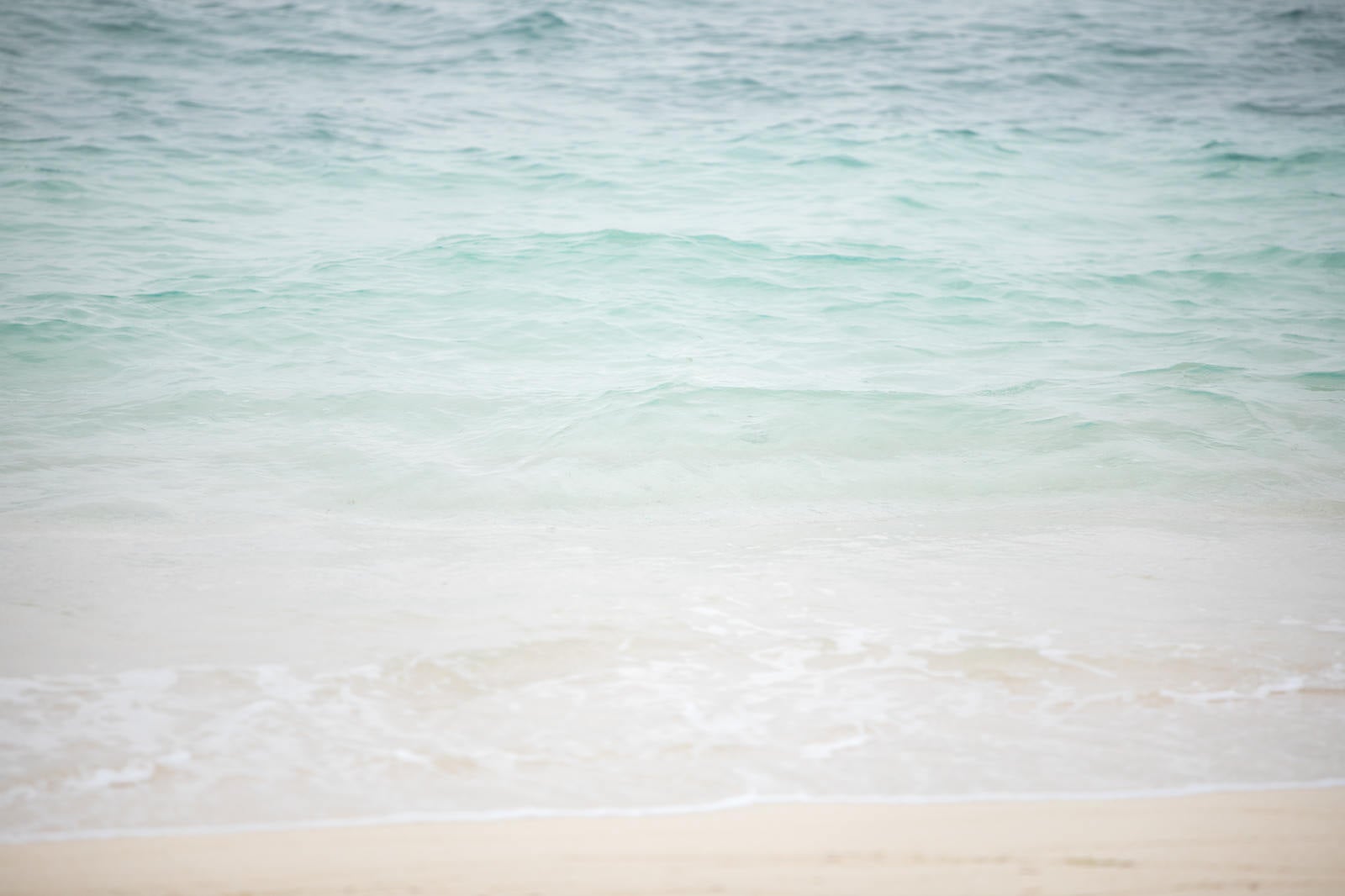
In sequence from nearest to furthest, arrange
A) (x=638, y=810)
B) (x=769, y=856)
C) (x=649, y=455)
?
(x=769, y=856)
(x=638, y=810)
(x=649, y=455)

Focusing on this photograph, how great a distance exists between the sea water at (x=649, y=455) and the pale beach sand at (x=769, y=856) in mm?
94

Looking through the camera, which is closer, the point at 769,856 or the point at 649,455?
the point at 769,856

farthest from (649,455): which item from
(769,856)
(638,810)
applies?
(769,856)

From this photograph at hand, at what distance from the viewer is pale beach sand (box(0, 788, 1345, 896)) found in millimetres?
2188

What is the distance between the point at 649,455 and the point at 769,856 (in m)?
3.04

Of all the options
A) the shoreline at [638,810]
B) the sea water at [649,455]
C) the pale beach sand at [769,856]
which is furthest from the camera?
the sea water at [649,455]

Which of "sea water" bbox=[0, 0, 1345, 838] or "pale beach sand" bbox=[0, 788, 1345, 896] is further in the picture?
"sea water" bbox=[0, 0, 1345, 838]

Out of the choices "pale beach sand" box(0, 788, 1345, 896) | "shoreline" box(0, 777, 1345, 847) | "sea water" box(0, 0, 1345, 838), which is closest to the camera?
"pale beach sand" box(0, 788, 1345, 896)

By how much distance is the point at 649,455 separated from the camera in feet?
17.0

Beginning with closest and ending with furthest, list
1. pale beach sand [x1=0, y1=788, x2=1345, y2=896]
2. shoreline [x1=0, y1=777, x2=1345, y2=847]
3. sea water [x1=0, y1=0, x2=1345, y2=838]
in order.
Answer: pale beach sand [x1=0, y1=788, x2=1345, y2=896], shoreline [x1=0, y1=777, x2=1345, y2=847], sea water [x1=0, y1=0, x2=1345, y2=838]

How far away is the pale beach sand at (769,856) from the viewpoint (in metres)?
2.19

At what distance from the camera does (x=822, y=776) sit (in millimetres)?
2562

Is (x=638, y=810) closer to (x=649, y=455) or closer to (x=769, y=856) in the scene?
(x=769, y=856)

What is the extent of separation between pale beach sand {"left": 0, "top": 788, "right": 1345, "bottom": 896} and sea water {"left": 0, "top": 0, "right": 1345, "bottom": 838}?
9 cm
